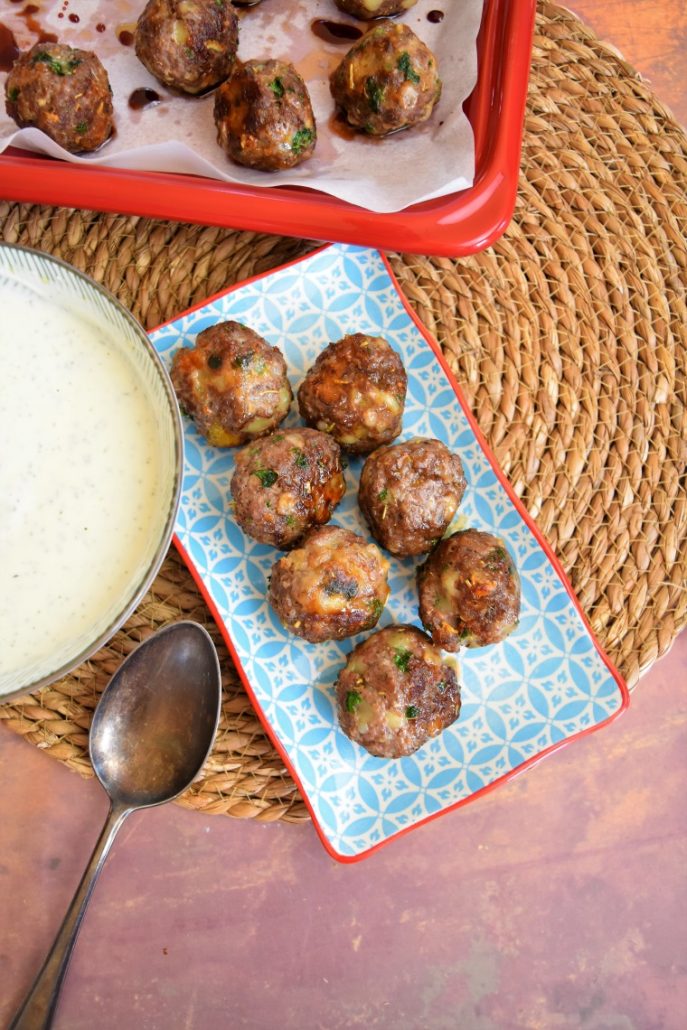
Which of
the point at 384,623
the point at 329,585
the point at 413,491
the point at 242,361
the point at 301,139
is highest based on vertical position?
the point at 301,139

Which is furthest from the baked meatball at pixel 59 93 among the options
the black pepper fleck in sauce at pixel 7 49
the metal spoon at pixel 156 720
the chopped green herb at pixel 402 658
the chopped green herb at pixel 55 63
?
the chopped green herb at pixel 402 658

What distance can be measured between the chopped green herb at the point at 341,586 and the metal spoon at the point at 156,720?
34 centimetres

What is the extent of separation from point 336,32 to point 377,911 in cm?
218

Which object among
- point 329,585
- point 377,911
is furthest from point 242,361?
point 377,911

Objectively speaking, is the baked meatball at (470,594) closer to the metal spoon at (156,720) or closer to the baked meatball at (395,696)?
the baked meatball at (395,696)

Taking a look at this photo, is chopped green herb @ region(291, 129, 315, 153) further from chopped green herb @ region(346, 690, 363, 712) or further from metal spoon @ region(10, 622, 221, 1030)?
chopped green herb @ region(346, 690, 363, 712)

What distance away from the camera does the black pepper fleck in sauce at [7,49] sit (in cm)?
225

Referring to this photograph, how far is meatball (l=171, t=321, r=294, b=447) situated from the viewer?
6.19ft

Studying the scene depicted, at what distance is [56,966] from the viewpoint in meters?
1.93

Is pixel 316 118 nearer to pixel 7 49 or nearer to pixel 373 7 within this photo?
pixel 373 7

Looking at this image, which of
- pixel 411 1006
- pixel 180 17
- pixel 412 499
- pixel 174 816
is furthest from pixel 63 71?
pixel 411 1006

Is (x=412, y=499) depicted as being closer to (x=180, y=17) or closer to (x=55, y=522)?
(x=55, y=522)

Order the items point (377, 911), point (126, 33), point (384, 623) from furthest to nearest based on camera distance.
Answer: point (126, 33), point (377, 911), point (384, 623)

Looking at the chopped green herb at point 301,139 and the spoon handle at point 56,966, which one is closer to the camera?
the spoon handle at point 56,966
